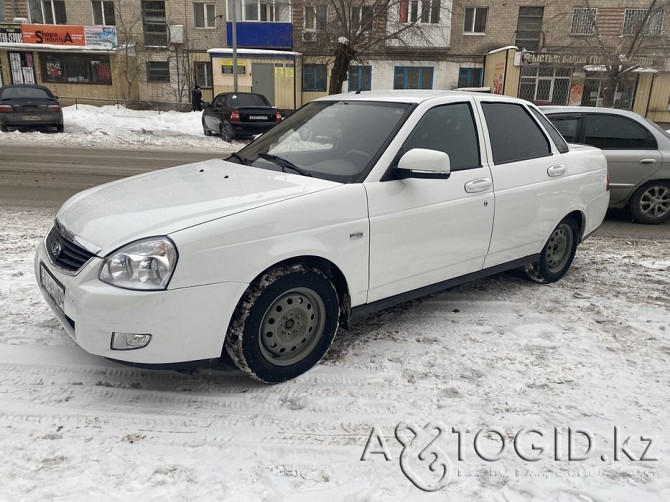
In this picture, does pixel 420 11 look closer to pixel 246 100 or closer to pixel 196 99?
pixel 196 99

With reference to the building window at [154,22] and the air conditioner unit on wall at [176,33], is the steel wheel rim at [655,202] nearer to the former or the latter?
the air conditioner unit on wall at [176,33]

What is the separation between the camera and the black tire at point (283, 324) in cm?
A: 298

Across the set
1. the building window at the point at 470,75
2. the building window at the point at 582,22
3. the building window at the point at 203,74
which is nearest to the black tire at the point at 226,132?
Result: the building window at the point at 203,74

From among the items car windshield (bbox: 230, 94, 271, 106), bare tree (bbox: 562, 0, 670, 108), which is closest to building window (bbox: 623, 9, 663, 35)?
bare tree (bbox: 562, 0, 670, 108)

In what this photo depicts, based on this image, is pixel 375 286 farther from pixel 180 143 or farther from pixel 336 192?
pixel 180 143

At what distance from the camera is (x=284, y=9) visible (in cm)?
3011

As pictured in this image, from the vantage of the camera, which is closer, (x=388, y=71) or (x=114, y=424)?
(x=114, y=424)

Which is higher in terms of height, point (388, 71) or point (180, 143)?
point (388, 71)

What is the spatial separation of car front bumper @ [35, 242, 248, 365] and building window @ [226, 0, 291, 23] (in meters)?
30.9

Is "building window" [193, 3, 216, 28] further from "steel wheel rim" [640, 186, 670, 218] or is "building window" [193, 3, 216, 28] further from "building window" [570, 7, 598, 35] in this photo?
"steel wheel rim" [640, 186, 670, 218]

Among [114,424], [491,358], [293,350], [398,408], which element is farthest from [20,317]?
[491,358]

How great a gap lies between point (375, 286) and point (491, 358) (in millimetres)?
924

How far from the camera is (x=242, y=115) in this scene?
17734 mm

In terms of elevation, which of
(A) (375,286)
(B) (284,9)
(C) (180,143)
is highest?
Result: (B) (284,9)
